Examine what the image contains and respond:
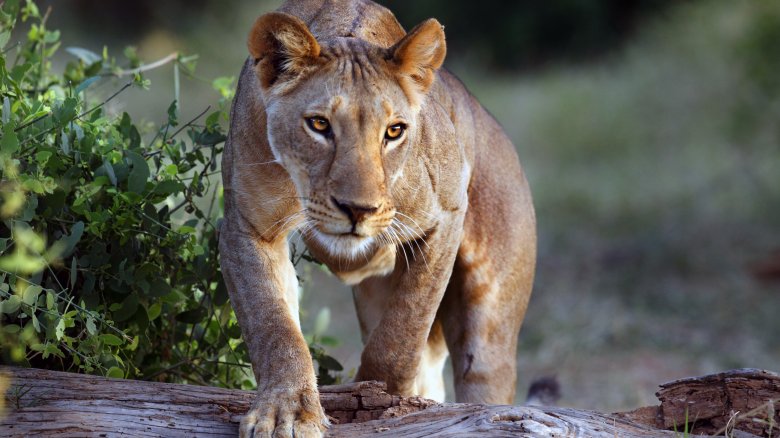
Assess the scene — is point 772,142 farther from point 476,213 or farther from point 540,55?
point 476,213

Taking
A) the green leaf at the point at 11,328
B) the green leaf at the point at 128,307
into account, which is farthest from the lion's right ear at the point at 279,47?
the green leaf at the point at 11,328

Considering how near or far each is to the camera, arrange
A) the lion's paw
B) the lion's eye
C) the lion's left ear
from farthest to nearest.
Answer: the lion's left ear, the lion's eye, the lion's paw

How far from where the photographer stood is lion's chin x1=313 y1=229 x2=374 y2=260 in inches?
128

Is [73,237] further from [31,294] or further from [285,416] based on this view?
[285,416]

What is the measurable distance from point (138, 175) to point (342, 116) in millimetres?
→ 735

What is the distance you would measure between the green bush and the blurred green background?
76 cm

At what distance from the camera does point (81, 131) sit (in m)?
3.57

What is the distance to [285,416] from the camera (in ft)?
9.77

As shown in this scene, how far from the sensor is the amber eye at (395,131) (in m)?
3.34

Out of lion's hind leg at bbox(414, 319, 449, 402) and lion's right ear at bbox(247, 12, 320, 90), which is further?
lion's hind leg at bbox(414, 319, 449, 402)

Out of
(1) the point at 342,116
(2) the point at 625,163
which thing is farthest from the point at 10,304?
(2) the point at 625,163

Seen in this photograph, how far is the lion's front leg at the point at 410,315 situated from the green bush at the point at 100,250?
0.50 m

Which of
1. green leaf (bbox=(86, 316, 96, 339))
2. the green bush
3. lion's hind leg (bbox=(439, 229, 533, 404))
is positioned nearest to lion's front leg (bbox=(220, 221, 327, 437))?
the green bush

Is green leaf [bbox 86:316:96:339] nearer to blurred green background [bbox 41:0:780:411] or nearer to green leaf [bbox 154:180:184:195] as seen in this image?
green leaf [bbox 154:180:184:195]
